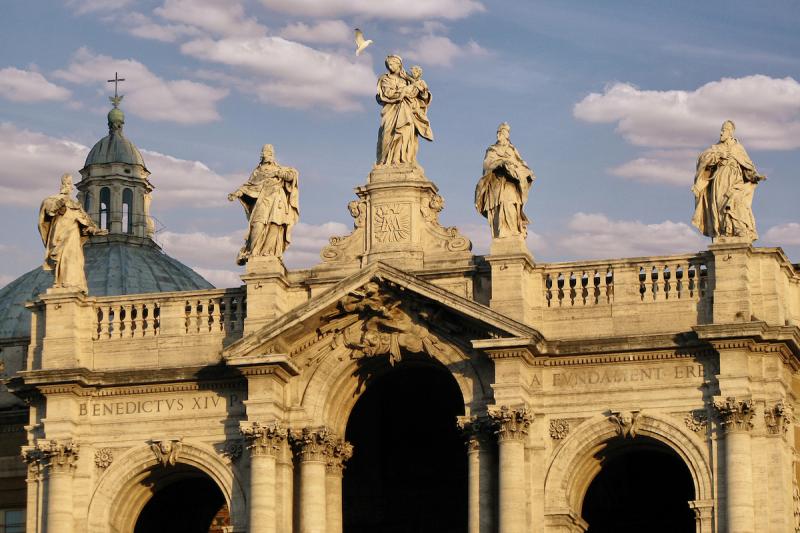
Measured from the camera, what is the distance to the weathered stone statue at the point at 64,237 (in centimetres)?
5181

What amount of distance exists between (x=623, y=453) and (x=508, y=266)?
4.42 metres

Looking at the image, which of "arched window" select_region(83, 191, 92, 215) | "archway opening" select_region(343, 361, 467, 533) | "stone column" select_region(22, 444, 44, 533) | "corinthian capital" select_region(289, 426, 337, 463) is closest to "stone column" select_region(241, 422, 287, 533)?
"corinthian capital" select_region(289, 426, 337, 463)

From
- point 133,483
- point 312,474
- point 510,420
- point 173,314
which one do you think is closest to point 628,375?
point 510,420

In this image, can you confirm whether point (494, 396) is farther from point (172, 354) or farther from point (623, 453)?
point (172, 354)

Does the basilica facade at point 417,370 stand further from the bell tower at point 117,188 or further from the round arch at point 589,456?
the bell tower at point 117,188

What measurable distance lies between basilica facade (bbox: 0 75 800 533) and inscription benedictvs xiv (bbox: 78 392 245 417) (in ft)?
0.14

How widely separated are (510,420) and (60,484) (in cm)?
954

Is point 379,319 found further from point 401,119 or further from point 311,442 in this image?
point 401,119

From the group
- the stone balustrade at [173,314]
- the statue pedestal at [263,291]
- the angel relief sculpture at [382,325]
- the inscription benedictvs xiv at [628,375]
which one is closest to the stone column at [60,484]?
the stone balustrade at [173,314]

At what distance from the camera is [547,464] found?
1909 inches

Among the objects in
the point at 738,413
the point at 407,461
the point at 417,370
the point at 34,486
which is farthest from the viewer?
the point at 407,461

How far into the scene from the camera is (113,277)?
230 feet

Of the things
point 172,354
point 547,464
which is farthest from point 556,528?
point 172,354

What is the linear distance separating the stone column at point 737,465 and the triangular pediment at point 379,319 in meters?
4.01
